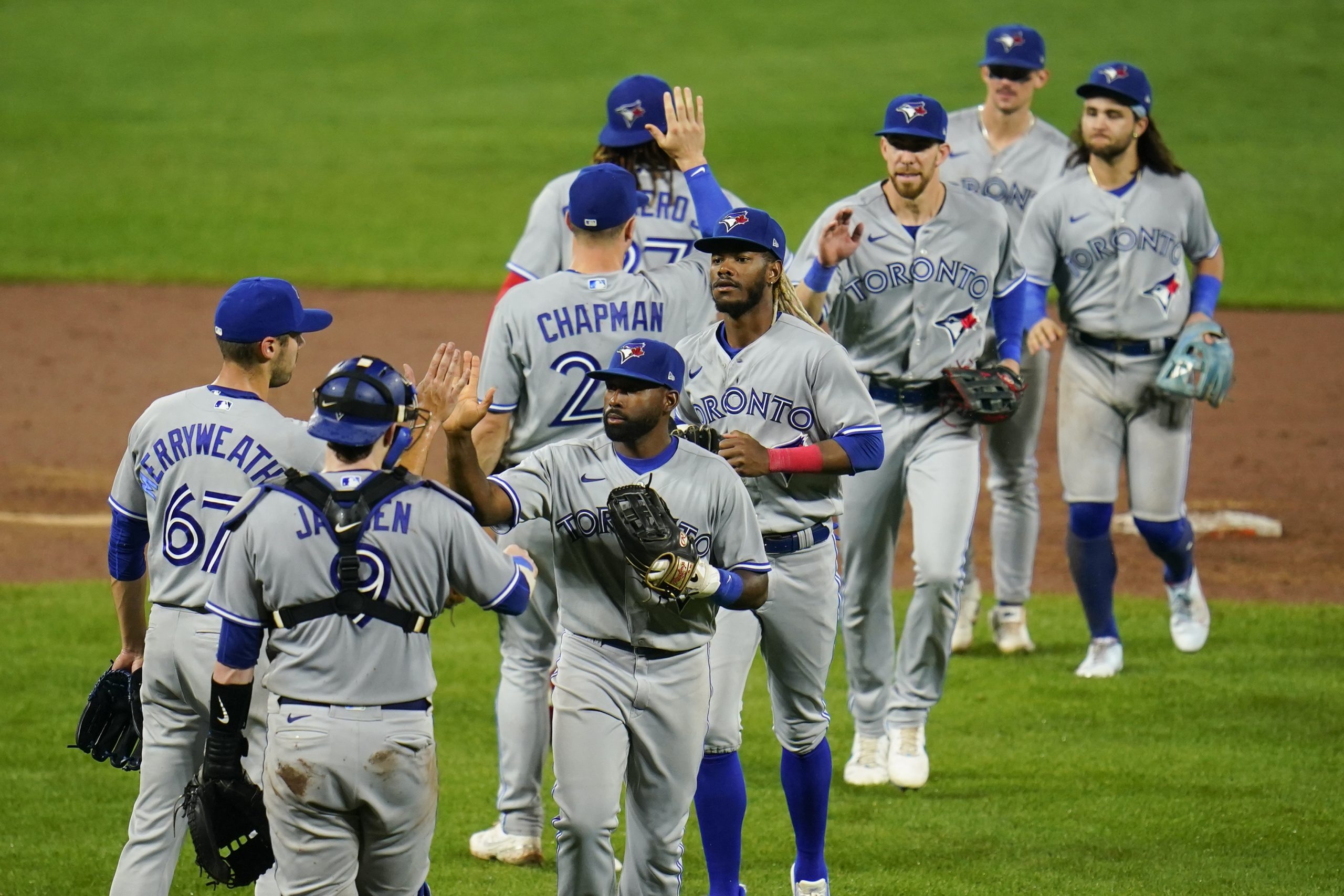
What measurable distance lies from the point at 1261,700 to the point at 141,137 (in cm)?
1957

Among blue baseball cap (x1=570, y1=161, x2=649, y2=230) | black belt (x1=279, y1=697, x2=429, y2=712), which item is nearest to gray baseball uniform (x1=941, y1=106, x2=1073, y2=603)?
blue baseball cap (x1=570, y1=161, x2=649, y2=230)

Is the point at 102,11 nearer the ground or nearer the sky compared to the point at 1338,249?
nearer the sky

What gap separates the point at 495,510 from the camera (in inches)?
171

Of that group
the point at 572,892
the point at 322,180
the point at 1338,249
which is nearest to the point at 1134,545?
the point at 572,892

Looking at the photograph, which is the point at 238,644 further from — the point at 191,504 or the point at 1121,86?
the point at 1121,86

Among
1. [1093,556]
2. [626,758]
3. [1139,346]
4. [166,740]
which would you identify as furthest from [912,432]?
[166,740]

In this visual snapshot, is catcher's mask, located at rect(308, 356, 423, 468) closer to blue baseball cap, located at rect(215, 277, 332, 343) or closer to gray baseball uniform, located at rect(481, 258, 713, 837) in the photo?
blue baseball cap, located at rect(215, 277, 332, 343)

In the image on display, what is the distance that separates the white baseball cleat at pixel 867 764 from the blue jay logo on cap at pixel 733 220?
7.67 feet

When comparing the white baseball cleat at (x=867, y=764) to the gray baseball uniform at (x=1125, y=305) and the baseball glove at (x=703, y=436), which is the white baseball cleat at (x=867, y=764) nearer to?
the gray baseball uniform at (x=1125, y=305)

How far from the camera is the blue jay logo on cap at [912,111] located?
20.2 ft

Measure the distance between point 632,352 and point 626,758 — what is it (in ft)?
3.43

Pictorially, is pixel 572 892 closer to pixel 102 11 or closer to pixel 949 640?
pixel 949 640

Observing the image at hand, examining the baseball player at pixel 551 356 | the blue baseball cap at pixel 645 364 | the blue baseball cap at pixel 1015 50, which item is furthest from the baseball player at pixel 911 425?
the blue baseball cap at pixel 645 364

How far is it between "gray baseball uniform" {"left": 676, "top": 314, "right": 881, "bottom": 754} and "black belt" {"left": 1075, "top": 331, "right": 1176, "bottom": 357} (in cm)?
264
